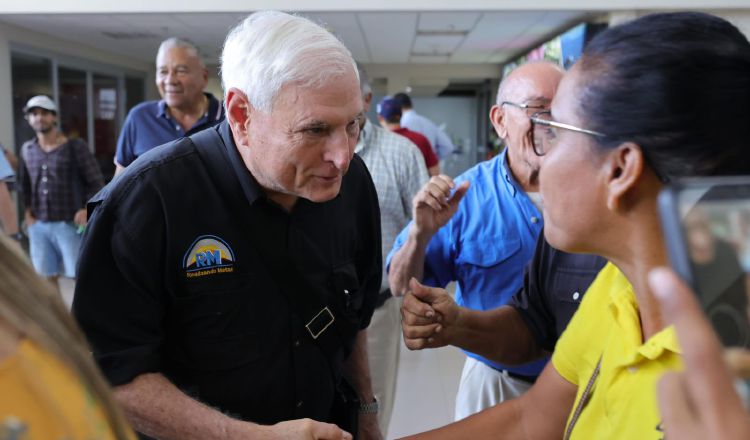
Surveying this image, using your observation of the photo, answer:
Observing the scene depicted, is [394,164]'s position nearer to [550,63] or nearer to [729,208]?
[550,63]

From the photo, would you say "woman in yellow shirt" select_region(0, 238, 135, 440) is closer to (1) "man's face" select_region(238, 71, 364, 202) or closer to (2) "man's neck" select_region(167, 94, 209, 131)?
(1) "man's face" select_region(238, 71, 364, 202)

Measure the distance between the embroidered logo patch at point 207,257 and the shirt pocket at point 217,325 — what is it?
2cm

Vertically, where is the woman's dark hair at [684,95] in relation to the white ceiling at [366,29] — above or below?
below

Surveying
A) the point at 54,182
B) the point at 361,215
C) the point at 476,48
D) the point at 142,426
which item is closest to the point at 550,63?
the point at 361,215

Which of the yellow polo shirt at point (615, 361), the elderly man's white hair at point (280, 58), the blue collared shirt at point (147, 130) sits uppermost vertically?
the elderly man's white hair at point (280, 58)

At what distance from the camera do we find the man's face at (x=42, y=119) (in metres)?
4.99

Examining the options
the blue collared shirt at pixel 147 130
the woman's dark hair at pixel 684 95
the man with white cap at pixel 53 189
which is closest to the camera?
the woman's dark hair at pixel 684 95

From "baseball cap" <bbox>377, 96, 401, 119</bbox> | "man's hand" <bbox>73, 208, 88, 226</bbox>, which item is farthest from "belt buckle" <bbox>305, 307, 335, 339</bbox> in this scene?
"baseball cap" <bbox>377, 96, 401, 119</bbox>

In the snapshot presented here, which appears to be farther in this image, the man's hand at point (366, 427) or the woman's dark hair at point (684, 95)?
the man's hand at point (366, 427)

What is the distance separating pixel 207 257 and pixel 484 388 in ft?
3.71

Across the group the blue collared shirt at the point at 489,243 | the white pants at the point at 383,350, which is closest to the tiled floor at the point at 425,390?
the white pants at the point at 383,350

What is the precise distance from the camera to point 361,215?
153 cm

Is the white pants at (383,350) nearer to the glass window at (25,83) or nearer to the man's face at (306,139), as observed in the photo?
the man's face at (306,139)

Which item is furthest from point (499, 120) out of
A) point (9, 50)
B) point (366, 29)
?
point (9, 50)
